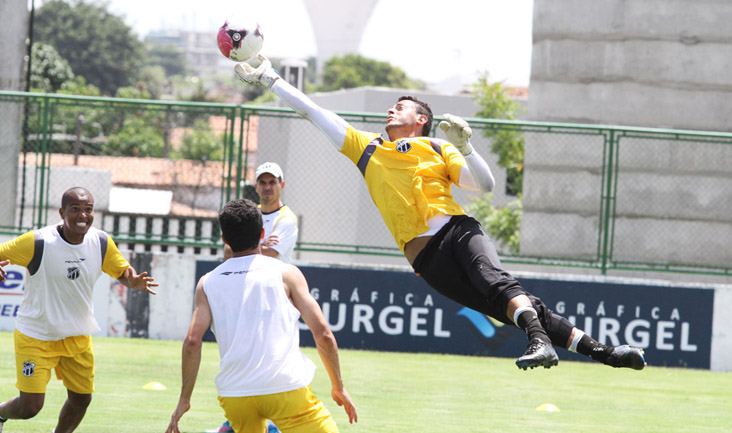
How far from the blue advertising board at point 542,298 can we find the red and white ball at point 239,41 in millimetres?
6592

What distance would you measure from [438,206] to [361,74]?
Answer: 3685 inches

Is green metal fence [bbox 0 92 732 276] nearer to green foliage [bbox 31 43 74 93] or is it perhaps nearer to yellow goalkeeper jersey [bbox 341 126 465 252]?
yellow goalkeeper jersey [bbox 341 126 465 252]

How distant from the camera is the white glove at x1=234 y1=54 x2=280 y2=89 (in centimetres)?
677

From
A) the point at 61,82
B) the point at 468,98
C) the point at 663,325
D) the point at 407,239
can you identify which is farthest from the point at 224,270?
the point at 61,82

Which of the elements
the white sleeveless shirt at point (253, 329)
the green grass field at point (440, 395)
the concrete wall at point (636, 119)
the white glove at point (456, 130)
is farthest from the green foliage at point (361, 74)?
the white sleeveless shirt at point (253, 329)

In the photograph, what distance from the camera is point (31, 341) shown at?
688 centimetres

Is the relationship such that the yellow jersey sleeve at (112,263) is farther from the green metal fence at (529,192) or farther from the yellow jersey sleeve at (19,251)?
the green metal fence at (529,192)

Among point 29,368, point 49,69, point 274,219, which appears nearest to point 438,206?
point 274,219

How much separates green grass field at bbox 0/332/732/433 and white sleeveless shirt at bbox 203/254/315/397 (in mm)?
3086

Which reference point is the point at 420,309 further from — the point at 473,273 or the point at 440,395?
the point at 473,273

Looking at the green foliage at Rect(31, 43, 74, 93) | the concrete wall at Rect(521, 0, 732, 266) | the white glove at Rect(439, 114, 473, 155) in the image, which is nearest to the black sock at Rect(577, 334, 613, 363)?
the white glove at Rect(439, 114, 473, 155)

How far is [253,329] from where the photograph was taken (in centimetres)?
512

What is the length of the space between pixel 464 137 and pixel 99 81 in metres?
A: 103

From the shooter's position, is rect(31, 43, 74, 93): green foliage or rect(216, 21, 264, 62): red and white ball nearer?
rect(216, 21, 264, 62): red and white ball
